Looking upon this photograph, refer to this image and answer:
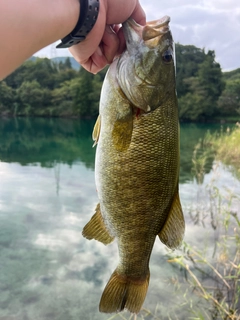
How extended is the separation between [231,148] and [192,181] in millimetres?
2613

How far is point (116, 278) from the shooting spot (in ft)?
5.60

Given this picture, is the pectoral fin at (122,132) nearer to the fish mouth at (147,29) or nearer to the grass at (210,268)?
the fish mouth at (147,29)

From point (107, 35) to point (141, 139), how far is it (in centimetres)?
50

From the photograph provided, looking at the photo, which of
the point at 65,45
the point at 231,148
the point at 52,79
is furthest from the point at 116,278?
the point at 52,79

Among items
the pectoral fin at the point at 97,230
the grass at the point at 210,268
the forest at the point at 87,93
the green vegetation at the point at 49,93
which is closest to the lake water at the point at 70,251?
the grass at the point at 210,268

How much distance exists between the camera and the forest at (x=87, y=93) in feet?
153

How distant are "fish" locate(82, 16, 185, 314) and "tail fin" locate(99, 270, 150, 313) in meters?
0.02

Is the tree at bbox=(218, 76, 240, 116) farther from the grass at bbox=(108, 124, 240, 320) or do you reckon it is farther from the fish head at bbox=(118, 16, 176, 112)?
the fish head at bbox=(118, 16, 176, 112)

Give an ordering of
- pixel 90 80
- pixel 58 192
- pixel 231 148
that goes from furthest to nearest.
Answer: pixel 90 80 → pixel 231 148 → pixel 58 192

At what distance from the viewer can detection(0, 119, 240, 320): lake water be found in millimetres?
5500

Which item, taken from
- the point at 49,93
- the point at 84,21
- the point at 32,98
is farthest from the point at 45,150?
the point at 49,93

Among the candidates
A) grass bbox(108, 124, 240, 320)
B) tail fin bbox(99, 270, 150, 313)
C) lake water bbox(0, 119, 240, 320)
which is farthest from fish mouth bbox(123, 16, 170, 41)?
lake water bbox(0, 119, 240, 320)

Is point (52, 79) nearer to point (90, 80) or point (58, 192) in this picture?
point (90, 80)

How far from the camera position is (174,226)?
1623 millimetres
